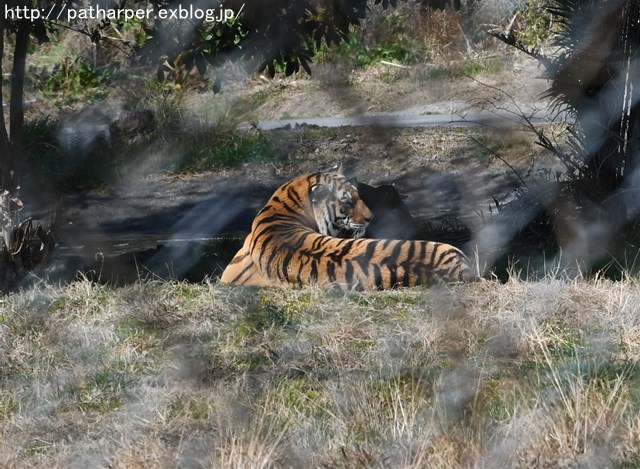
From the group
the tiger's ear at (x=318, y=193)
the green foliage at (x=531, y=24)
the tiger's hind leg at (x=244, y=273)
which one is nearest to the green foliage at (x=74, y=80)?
the green foliage at (x=531, y=24)

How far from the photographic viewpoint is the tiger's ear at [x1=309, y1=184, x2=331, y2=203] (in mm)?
5754

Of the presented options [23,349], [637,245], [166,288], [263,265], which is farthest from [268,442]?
[637,245]

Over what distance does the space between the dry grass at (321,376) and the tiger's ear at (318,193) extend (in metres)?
1.31

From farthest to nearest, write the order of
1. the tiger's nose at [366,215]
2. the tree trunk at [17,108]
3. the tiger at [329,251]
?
the tiger's nose at [366,215]
the tree trunk at [17,108]
the tiger at [329,251]

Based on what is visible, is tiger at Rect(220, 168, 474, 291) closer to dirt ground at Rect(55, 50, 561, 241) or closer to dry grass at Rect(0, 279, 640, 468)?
dry grass at Rect(0, 279, 640, 468)

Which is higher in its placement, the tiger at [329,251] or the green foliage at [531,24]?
the green foliage at [531,24]

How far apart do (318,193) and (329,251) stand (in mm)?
891

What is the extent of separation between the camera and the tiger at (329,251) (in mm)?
4723

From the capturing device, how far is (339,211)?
5738 millimetres

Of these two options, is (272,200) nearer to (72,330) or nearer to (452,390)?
(72,330)

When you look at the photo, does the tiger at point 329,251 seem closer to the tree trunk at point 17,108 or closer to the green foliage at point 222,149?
the tree trunk at point 17,108

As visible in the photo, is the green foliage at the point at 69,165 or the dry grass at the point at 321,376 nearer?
the dry grass at the point at 321,376

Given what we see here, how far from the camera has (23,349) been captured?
3850 mm

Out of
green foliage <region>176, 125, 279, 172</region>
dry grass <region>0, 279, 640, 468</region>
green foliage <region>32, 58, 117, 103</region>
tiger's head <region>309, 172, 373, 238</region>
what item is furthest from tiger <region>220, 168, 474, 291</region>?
green foliage <region>32, 58, 117, 103</region>
